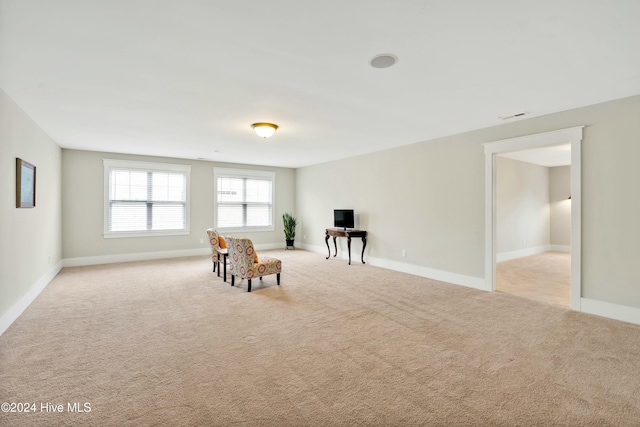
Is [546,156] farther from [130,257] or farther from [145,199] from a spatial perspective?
[130,257]

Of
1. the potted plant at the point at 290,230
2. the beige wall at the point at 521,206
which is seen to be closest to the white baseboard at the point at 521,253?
the beige wall at the point at 521,206

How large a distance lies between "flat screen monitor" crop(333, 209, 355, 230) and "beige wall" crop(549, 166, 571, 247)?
6.15 metres

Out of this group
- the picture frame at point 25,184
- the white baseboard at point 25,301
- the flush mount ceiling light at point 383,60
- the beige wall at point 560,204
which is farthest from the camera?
the beige wall at point 560,204

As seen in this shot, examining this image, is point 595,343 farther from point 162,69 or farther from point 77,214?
point 77,214

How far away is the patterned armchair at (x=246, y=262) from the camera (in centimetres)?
443

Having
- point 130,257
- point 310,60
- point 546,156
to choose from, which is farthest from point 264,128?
point 546,156

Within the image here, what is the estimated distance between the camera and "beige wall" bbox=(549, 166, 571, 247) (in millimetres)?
8094

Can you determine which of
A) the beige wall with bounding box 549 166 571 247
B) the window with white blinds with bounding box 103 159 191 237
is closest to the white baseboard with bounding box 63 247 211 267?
the window with white blinds with bounding box 103 159 191 237

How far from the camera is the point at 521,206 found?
7543 millimetres

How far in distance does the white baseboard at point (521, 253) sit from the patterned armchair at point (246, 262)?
18.1 ft

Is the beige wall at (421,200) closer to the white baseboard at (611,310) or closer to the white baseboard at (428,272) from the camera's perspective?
the white baseboard at (428,272)

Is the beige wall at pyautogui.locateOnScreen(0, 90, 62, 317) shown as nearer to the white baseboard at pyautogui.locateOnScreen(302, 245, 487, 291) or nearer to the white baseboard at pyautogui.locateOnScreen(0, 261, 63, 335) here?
the white baseboard at pyautogui.locateOnScreen(0, 261, 63, 335)

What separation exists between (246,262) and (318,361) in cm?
235

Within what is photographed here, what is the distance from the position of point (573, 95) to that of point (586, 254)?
1.89m
